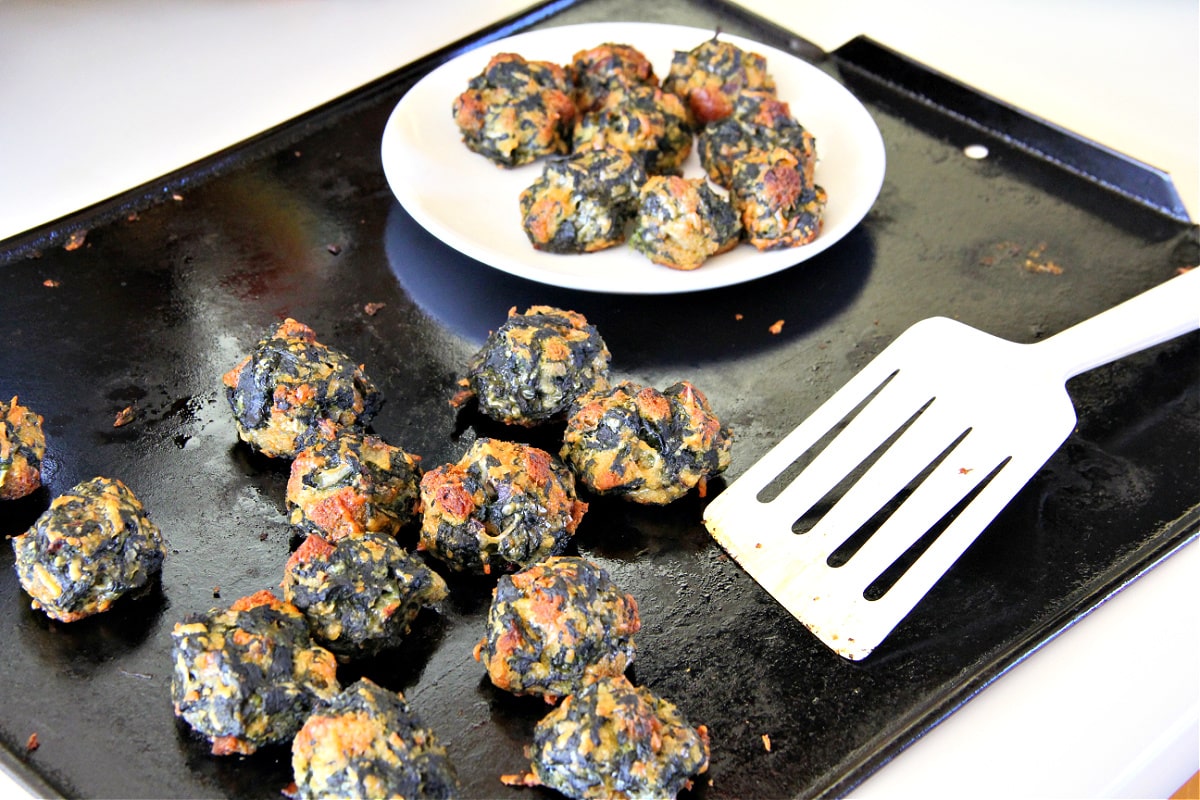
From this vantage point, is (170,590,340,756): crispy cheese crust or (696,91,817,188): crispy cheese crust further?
(696,91,817,188): crispy cheese crust

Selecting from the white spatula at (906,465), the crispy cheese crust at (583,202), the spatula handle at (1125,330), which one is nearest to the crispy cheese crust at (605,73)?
the crispy cheese crust at (583,202)

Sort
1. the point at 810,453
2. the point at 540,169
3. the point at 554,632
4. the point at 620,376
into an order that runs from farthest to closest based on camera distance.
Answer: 1. the point at 540,169
2. the point at 620,376
3. the point at 810,453
4. the point at 554,632

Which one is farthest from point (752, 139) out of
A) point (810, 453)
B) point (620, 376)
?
point (810, 453)

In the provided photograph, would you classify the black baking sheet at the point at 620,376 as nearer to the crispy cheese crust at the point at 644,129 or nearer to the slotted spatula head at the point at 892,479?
the slotted spatula head at the point at 892,479

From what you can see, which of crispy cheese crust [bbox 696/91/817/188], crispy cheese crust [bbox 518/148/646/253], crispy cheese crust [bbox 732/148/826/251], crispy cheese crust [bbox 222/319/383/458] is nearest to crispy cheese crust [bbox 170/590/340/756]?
crispy cheese crust [bbox 222/319/383/458]

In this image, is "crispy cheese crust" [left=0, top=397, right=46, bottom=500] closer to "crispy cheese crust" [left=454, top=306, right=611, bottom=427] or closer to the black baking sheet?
the black baking sheet

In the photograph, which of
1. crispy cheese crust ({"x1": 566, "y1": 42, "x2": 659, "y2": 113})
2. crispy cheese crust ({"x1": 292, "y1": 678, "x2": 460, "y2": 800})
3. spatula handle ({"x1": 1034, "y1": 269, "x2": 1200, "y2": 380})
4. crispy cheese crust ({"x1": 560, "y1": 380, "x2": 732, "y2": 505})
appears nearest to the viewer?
crispy cheese crust ({"x1": 292, "y1": 678, "x2": 460, "y2": 800})

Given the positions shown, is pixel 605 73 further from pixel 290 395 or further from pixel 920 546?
pixel 920 546
